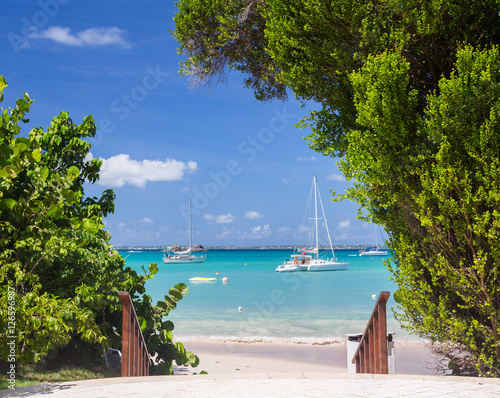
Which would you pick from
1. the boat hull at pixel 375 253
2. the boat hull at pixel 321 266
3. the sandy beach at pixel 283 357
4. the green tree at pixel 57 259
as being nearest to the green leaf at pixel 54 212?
the green tree at pixel 57 259

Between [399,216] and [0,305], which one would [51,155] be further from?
[399,216]

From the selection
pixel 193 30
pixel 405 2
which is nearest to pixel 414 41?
pixel 405 2

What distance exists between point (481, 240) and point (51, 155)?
624cm

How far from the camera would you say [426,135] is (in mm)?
5859

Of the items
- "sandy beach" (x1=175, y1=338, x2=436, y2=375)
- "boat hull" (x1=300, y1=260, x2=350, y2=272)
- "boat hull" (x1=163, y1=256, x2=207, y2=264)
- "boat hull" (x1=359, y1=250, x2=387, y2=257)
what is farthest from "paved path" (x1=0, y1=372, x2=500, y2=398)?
"boat hull" (x1=359, y1=250, x2=387, y2=257)

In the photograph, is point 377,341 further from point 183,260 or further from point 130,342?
point 183,260

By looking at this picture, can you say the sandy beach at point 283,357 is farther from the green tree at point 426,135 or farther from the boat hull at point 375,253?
the boat hull at point 375,253

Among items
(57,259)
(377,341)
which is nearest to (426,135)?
(377,341)

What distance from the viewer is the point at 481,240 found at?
5574 mm

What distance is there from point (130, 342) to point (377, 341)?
3331mm

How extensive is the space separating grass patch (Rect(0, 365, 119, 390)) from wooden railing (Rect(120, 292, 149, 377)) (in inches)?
26.9

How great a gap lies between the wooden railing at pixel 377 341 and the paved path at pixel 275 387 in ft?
1.49

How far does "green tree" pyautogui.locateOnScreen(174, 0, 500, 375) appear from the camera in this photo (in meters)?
5.55

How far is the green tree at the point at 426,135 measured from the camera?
18.2 feet
